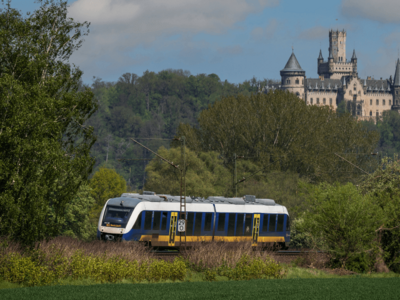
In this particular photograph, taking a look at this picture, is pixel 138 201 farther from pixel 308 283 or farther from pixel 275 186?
pixel 275 186

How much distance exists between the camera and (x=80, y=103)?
2734 cm

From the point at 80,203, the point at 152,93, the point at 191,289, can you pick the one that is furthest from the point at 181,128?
the point at 152,93

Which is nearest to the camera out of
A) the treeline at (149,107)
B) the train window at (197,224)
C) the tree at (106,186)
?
the train window at (197,224)

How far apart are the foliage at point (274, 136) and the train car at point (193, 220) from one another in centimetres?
3317

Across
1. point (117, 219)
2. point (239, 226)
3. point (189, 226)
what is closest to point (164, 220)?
point (189, 226)

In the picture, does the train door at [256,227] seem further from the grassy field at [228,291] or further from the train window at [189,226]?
the grassy field at [228,291]

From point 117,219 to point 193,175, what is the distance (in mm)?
33813

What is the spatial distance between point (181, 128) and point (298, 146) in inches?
539

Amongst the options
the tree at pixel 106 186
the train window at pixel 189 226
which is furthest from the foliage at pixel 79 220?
the tree at pixel 106 186

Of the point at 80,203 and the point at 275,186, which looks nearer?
the point at 80,203

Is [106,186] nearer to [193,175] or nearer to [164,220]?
[193,175]

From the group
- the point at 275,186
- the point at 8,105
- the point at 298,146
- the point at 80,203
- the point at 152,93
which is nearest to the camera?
the point at 8,105

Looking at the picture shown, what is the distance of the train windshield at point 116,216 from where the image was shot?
100 ft

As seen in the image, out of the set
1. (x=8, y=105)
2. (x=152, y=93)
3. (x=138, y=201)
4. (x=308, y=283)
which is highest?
(x=152, y=93)
